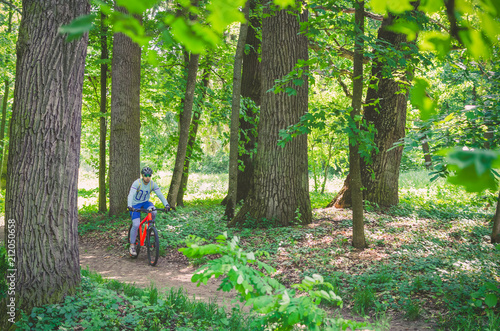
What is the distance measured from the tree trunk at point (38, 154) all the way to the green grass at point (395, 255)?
1830 millimetres

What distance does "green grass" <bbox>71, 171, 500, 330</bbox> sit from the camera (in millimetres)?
4141

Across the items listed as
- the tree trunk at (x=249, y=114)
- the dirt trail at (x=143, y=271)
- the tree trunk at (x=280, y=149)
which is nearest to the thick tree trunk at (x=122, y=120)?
the dirt trail at (x=143, y=271)

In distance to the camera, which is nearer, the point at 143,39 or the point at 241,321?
the point at 143,39

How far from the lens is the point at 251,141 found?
1238 cm

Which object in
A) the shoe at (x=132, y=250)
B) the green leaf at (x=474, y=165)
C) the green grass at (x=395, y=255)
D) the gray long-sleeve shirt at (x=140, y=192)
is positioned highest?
the green leaf at (x=474, y=165)

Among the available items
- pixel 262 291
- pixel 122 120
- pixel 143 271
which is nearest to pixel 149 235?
pixel 143 271

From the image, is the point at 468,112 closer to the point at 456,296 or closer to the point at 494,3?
the point at 456,296

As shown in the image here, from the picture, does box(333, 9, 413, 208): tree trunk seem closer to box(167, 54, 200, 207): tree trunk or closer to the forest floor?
the forest floor

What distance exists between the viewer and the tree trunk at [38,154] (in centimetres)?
363

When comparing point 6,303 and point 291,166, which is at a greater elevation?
point 291,166

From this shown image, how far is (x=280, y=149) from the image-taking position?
7.98 meters

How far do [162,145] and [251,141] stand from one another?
5550 mm

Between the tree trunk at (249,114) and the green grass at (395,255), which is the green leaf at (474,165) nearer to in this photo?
the green grass at (395,255)

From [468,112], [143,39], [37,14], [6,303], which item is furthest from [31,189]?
[468,112]
